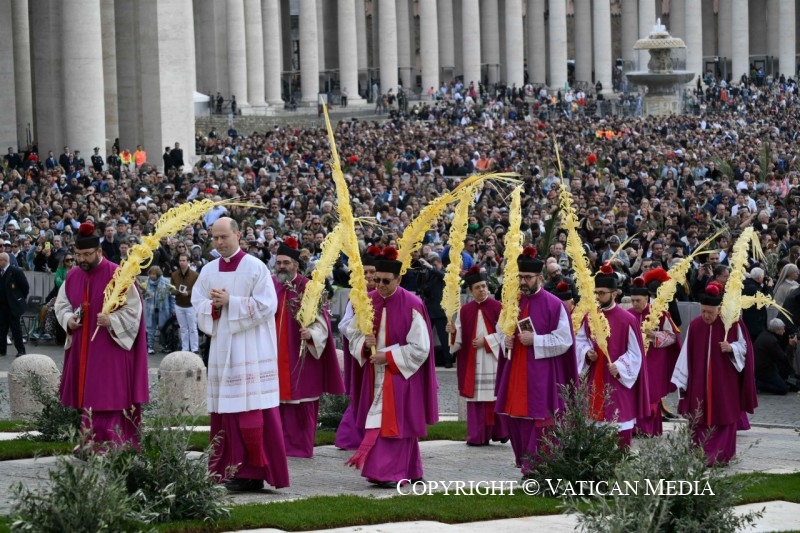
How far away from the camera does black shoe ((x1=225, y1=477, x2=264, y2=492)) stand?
1306 centimetres

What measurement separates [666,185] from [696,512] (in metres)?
25.3

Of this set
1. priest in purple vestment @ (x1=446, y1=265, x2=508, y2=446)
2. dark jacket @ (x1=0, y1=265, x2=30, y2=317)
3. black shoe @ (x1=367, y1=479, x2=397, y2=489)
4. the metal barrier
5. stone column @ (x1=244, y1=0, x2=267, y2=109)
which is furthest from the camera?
stone column @ (x1=244, y1=0, x2=267, y2=109)

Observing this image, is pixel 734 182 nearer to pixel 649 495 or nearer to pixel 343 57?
pixel 649 495

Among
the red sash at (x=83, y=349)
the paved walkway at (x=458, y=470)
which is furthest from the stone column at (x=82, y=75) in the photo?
the red sash at (x=83, y=349)

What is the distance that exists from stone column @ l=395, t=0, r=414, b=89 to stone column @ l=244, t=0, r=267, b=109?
21674 millimetres

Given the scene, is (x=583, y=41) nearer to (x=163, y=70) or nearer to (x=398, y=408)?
(x=163, y=70)

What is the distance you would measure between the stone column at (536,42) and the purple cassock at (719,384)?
75.7 m

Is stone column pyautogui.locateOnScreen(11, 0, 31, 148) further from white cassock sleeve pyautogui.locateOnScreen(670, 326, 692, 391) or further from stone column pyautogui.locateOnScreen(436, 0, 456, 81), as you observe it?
stone column pyautogui.locateOnScreen(436, 0, 456, 81)

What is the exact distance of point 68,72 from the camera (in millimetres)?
41938

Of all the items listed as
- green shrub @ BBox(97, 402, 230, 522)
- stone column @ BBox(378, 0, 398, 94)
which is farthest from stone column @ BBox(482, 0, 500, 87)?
green shrub @ BBox(97, 402, 230, 522)

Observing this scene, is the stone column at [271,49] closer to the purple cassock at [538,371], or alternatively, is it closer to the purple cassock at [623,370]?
the purple cassock at [623,370]

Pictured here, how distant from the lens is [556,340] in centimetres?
1395

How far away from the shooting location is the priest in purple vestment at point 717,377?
49.8 feet

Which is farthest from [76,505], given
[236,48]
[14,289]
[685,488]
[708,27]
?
[708,27]
